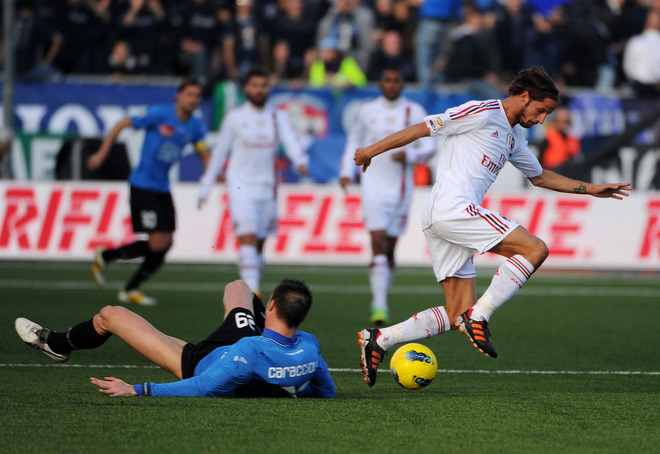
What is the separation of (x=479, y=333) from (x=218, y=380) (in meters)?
1.64

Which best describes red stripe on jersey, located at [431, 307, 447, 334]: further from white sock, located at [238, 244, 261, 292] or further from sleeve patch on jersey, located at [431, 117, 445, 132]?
white sock, located at [238, 244, 261, 292]

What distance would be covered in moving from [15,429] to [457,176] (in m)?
3.22

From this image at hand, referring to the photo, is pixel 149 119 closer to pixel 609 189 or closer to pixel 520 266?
pixel 609 189

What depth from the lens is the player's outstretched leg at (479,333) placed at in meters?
6.80

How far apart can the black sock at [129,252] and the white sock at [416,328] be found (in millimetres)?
5611

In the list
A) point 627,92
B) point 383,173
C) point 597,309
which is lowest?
point 597,309

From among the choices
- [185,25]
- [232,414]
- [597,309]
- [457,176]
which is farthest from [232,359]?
[185,25]

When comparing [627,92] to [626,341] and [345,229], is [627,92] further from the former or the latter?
[626,341]

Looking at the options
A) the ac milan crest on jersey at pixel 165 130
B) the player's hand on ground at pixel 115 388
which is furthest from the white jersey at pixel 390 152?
the player's hand on ground at pixel 115 388

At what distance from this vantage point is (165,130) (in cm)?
1209

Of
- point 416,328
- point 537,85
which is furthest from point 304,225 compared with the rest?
point 537,85

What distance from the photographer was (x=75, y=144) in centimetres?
1752

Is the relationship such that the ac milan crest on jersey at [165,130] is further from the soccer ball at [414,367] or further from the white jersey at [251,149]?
the soccer ball at [414,367]

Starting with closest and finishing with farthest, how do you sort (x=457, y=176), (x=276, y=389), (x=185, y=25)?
(x=276, y=389), (x=457, y=176), (x=185, y=25)
